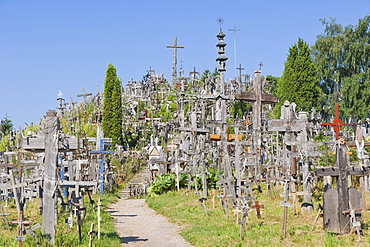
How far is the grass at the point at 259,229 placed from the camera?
391 inches

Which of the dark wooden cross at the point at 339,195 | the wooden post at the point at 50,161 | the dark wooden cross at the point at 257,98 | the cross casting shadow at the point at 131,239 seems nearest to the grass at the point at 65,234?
the cross casting shadow at the point at 131,239

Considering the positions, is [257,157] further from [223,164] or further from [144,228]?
[144,228]

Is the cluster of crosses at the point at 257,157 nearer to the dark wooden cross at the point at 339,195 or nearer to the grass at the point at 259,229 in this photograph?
the dark wooden cross at the point at 339,195

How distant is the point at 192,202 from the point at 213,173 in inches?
176

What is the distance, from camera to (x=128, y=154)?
34.2 m

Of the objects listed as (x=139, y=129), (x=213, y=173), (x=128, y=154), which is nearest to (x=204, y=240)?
(x=213, y=173)

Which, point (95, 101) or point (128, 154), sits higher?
point (95, 101)

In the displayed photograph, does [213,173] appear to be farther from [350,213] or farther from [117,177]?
[350,213]

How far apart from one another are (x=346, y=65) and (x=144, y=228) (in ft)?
106

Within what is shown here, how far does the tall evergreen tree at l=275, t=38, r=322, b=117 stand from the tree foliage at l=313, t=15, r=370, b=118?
0.96m

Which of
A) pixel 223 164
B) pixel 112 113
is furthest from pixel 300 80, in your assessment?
pixel 223 164

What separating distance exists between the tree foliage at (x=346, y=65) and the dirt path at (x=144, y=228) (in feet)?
83.6

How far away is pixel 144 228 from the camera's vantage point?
13.5 meters

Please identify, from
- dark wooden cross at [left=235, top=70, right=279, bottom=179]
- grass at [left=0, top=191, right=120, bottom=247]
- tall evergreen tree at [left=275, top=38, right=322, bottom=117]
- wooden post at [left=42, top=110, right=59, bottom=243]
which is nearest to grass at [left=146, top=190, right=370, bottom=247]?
grass at [left=0, top=191, right=120, bottom=247]
